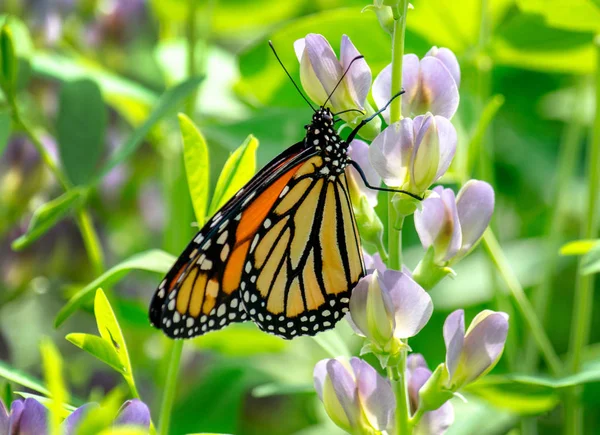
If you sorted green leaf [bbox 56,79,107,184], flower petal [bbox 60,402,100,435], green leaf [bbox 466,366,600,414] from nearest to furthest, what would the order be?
flower petal [bbox 60,402,100,435] → green leaf [bbox 466,366,600,414] → green leaf [bbox 56,79,107,184]

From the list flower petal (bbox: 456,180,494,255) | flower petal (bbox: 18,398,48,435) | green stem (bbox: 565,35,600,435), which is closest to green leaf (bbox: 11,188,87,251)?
flower petal (bbox: 18,398,48,435)

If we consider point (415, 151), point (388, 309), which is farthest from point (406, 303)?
point (415, 151)

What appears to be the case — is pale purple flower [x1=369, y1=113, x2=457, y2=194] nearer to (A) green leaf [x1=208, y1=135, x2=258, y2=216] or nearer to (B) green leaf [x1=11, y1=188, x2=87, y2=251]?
(A) green leaf [x1=208, y1=135, x2=258, y2=216]

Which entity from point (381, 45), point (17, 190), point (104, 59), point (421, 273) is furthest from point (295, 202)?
point (104, 59)

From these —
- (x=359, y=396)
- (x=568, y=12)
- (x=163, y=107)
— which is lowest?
(x=359, y=396)

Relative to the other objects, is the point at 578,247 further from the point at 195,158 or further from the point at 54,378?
the point at 54,378

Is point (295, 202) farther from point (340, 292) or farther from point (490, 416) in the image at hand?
point (490, 416)
